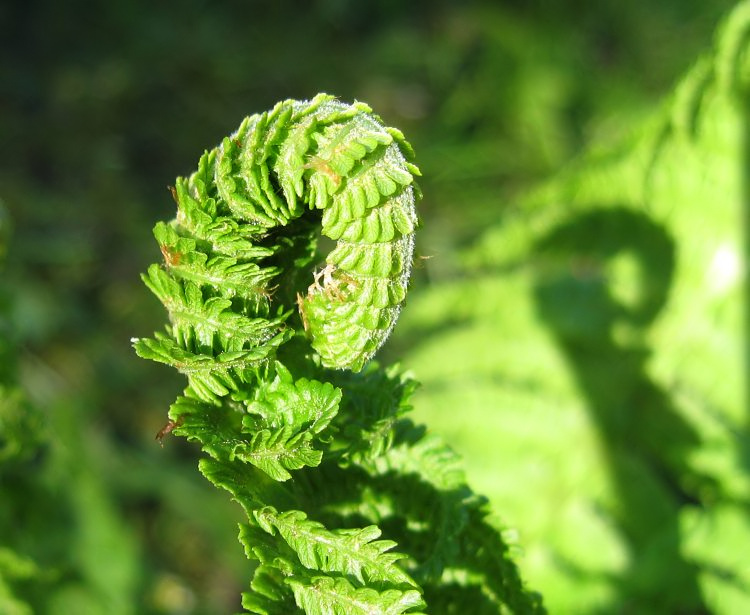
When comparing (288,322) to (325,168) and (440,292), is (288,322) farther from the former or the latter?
(440,292)

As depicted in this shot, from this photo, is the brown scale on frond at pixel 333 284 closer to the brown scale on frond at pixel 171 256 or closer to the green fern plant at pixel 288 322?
the green fern plant at pixel 288 322

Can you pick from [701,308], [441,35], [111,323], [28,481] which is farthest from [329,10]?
[28,481]

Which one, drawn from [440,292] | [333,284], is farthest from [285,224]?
[440,292]

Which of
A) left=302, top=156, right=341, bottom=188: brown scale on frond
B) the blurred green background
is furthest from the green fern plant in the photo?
the blurred green background

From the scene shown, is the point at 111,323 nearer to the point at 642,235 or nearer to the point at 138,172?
the point at 138,172

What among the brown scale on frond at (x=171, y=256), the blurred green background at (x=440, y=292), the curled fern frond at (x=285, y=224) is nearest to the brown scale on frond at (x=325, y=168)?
the curled fern frond at (x=285, y=224)
